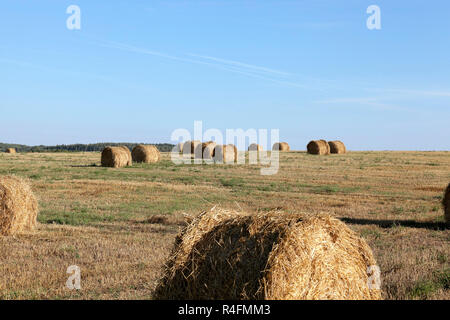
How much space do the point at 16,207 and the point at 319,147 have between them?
48.3 m

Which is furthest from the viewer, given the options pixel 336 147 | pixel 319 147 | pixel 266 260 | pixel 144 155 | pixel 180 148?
pixel 180 148

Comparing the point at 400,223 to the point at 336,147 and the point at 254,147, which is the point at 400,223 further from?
the point at 254,147

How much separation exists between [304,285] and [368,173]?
1193 inches

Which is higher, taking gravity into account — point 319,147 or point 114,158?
point 319,147

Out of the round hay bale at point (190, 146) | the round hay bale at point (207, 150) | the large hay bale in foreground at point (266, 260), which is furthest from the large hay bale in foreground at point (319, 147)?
the large hay bale in foreground at point (266, 260)

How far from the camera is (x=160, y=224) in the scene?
13875mm

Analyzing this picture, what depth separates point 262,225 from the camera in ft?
19.8

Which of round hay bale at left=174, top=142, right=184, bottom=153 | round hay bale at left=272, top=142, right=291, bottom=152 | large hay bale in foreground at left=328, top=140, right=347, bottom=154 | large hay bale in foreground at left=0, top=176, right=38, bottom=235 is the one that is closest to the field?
large hay bale in foreground at left=0, top=176, right=38, bottom=235

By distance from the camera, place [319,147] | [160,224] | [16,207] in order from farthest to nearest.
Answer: [319,147] < [160,224] < [16,207]

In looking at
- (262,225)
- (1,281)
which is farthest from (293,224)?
(1,281)

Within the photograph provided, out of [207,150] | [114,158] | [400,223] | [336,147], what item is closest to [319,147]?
[336,147]

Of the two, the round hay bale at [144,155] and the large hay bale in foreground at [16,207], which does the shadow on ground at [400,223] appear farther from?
the round hay bale at [144,155]

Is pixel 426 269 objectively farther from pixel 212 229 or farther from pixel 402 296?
pixel 212 229

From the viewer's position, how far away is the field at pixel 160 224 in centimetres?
811
